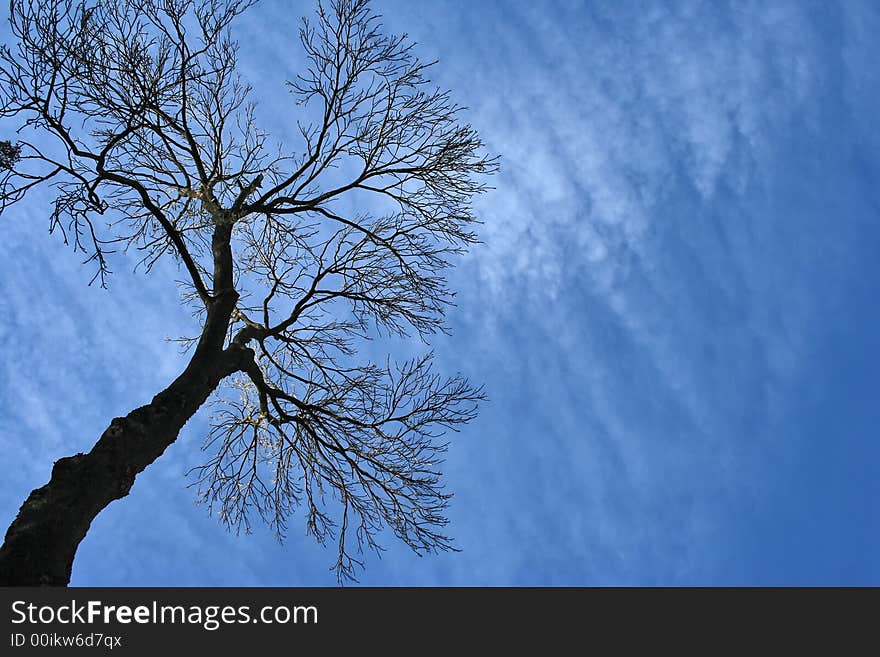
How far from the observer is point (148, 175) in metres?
7.09

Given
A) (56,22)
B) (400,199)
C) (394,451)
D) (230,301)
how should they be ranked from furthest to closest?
(400,199) → (394,451) → (230,301) → (56,22)

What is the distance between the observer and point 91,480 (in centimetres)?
391

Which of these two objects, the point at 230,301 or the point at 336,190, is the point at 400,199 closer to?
the point at 336,190

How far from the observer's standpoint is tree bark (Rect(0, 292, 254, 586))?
3.41 metres

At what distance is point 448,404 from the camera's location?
6.88 meters

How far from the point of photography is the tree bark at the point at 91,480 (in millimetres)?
3406

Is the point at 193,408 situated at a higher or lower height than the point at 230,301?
lower

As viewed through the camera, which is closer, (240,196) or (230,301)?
(230,301)
